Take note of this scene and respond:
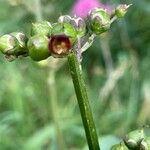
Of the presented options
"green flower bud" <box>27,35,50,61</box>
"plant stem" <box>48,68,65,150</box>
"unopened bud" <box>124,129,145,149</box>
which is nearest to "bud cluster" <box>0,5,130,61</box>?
"green flower bud" <box>27,35,50,61</box>

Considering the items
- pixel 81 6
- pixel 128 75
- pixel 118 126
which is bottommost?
pixel 118 126

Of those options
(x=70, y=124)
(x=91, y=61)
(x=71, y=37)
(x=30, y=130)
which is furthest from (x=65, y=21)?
(x=91, y=61)

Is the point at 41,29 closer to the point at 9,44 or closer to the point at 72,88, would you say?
the point at 9,44

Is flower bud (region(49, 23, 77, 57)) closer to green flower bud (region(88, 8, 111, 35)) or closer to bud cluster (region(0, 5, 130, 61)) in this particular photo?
bud cluster (region(0, 5, 130, 61))

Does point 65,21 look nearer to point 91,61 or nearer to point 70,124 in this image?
point 70,124

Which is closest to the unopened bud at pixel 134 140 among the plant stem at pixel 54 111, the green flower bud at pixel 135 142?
the green flower bud at pixel 135 142
